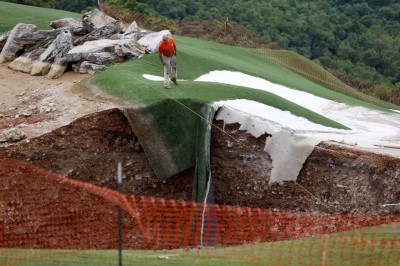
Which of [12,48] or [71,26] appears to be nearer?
[12,48]

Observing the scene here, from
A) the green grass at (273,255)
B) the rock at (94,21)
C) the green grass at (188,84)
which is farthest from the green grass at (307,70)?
the green grass at (273,255)

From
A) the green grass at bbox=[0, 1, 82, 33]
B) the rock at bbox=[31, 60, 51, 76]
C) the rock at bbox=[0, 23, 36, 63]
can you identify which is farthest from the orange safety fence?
the green grass at bbox=[0, 1, 82, 33]

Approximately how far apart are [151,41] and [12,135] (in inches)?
238

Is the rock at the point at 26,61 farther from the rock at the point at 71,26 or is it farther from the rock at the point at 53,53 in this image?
the rock at the point at 71,26

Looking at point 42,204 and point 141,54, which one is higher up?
point 141,54

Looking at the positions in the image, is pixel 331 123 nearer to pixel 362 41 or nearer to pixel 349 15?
pixel 362 41

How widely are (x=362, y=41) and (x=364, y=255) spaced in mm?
43346

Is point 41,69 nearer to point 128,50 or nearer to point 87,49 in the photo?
point 87,49

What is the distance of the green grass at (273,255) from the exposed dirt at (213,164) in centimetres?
367

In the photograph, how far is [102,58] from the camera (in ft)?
63.7

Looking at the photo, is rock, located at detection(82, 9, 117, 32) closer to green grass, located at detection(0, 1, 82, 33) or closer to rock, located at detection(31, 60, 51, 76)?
rock, located at detection(31, 60, 51, 76)

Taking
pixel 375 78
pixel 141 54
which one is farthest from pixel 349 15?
pixel 141 54

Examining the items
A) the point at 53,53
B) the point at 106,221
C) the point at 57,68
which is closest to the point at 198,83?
the point at 106,221

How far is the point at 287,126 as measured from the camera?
15.8m
